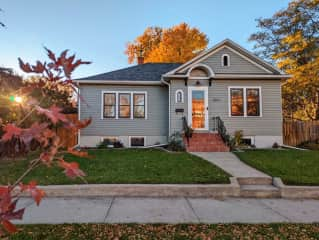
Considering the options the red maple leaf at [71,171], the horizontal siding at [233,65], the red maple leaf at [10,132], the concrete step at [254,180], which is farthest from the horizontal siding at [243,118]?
the red maple leaf at [10,132]

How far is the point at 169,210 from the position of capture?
12.6 feet

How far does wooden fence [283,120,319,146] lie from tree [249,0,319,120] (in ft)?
14.4

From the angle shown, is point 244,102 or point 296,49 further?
point 296,49

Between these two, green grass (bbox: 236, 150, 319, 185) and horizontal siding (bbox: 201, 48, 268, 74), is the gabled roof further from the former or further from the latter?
green grass (bbox: 236, 150, 319, 185)

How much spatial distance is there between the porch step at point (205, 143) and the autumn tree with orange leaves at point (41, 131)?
28.4ft

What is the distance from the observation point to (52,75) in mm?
1487

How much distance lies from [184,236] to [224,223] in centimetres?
84

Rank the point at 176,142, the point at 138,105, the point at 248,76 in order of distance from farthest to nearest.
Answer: the point at 138,105, the point at 248,76, the point at 176,142

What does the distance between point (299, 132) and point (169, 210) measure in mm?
11802

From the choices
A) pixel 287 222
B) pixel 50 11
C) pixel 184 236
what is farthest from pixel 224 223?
pixel 50 11

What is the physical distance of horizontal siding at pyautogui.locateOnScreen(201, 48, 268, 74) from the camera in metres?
11.1

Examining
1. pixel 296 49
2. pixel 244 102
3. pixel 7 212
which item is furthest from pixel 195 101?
pixel 296 49

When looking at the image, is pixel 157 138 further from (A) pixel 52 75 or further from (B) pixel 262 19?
(B) pixel 262 19

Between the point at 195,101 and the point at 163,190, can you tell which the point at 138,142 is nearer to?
the point at 195,101
